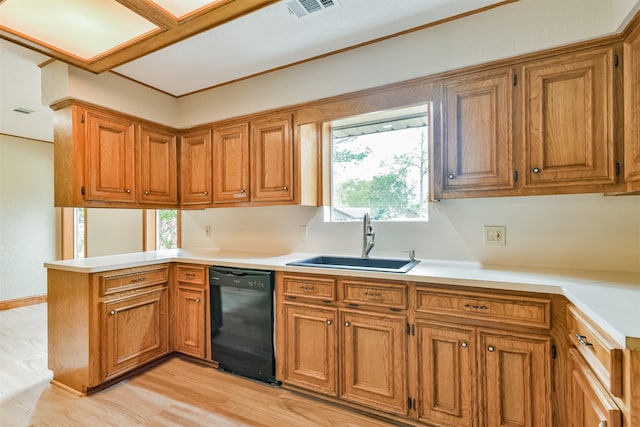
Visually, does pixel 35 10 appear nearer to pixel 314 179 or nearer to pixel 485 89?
pixel 314 179

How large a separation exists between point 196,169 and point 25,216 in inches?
135

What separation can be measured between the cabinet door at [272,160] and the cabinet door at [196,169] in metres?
0.56

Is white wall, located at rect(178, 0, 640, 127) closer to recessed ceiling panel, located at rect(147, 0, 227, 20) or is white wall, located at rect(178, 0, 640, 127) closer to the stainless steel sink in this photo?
recessed ceiling panel, located at rect(147, 0, 227, 20)

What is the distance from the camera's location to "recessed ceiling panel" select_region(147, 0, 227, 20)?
65.6 inches

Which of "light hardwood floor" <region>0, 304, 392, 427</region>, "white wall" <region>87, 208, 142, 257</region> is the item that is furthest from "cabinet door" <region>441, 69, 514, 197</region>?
"white wall" <region>87, 208, 142, 257</region>

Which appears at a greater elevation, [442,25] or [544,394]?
[442,25]

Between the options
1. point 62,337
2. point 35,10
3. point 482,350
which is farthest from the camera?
point 62,337

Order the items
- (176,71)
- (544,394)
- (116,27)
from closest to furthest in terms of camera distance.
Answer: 1. (544,394)
2. (116,27)
3. (176,71)

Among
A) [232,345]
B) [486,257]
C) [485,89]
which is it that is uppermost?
[485,89]

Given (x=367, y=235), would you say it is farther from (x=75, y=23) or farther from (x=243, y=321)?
(x=75, y=23)

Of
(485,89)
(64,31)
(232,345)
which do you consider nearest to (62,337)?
(232,345)

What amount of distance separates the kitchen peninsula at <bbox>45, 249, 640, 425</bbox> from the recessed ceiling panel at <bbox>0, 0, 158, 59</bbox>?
152cm

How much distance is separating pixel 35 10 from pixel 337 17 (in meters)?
1.73

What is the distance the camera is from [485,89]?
1.84 meters
